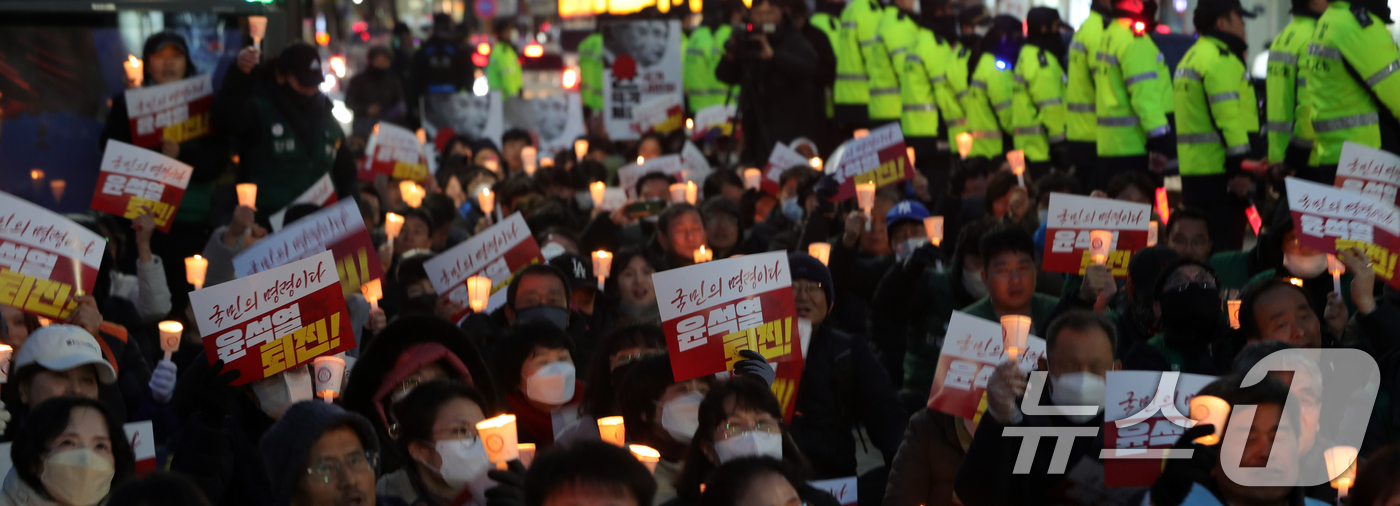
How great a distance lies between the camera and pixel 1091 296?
5.96 m

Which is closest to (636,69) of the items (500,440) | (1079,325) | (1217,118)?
(1217,118)

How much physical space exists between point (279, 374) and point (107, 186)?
8.91 feet

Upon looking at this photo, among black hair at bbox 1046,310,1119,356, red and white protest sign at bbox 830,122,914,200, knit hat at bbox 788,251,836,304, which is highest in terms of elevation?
black hair at bbox 1046,310,1119,356

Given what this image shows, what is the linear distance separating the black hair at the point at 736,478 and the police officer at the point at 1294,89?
218 inches

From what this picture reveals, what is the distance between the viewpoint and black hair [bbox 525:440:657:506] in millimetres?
3289

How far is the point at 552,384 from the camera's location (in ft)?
15.9

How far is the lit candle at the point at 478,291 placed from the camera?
21.0ft

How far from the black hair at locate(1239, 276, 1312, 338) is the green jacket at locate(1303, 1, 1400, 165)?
3082 millimetres

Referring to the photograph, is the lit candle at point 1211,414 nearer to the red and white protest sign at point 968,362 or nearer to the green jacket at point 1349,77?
the red and white protest sign at point 968,362

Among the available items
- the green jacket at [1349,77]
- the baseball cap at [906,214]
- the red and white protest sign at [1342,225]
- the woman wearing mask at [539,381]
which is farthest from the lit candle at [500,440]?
the green jacket at [1349,77]

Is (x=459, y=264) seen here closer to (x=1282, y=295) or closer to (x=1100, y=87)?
(x=1282, y=295)

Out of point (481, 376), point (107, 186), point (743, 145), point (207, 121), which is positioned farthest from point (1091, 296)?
point (743, 145)

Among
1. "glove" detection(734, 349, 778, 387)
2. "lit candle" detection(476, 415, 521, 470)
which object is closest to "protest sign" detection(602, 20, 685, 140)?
"glove" detection(734, 349, 778, 387)

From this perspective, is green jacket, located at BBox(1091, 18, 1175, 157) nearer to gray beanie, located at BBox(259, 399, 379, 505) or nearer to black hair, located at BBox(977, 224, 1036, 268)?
black hair, located at BBox(977, 224, 1036, 268)
